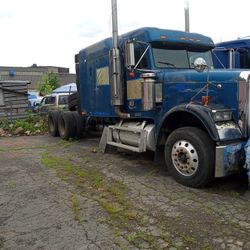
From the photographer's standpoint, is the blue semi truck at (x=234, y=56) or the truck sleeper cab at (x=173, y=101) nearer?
the truck sleeper cab at (x=173, y=101)

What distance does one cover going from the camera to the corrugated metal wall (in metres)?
16.1

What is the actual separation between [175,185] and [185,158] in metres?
0.49

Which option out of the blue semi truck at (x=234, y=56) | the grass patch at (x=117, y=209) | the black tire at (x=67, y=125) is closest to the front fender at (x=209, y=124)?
the grass patch at (x=117, y=209)

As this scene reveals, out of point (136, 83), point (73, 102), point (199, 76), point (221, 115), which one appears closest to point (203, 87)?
point (199, 76)

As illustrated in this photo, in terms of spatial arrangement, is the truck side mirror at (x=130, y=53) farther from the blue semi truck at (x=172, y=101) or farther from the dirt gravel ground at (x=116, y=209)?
the dirt gravel ground at (x=116, y=209)

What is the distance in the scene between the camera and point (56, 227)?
4.11 m

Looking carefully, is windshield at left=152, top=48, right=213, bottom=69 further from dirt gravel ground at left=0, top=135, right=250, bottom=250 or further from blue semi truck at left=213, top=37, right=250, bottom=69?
dirt gravel ground at left=0, top=135, right=250, bottom=250

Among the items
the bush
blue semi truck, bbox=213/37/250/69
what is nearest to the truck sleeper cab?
blue semi truck, bbox=213/37/250/69

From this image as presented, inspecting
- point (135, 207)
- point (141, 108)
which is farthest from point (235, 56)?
point (135, 207)

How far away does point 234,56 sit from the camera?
25.9 feet

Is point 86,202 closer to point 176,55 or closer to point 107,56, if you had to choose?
point 176,55

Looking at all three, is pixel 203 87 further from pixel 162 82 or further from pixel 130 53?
pixel 130 53

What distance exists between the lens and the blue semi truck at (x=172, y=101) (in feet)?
16.8

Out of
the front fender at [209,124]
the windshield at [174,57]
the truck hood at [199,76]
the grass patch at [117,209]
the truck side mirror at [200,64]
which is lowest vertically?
the grass patch at [117,209]
